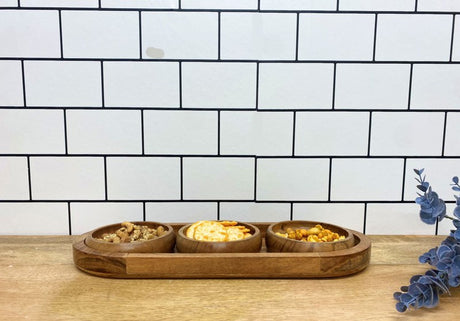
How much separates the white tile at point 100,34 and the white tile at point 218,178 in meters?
0.29

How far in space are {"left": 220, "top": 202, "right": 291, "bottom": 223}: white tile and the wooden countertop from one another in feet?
0.79

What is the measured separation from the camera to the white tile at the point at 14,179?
879 millimetres

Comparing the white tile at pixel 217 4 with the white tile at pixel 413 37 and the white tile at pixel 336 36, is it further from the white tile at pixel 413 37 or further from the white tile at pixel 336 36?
the white tile at pixel 413 37

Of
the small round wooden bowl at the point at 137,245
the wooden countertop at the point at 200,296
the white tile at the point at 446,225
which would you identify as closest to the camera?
the wooden countertop at the point at 200,296

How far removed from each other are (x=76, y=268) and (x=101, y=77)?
1.36 ft

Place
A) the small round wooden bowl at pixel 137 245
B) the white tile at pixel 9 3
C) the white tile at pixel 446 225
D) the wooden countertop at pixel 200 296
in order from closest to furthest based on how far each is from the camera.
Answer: the wooden countertop at pixel 200 296, the small round wooden bowl at pixel 137 245, the white tile at pixel 9 3, the white tile at pixel 446 225

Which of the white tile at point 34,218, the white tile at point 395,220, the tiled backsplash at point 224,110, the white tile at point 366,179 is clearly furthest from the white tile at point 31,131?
the white tile at point 395,220

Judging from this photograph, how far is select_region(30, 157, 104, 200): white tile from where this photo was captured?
2.90ft

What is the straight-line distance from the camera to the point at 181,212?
0.91 meters

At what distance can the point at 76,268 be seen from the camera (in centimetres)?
72

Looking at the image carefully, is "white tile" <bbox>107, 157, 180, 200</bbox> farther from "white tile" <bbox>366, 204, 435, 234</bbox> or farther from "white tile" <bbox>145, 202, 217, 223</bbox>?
"white tile" <bbox>366, 204, 435, 234</bbox>

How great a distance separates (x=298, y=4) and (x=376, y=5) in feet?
0.58

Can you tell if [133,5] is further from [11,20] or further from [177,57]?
[11,20]

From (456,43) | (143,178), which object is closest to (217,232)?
(143,178)
